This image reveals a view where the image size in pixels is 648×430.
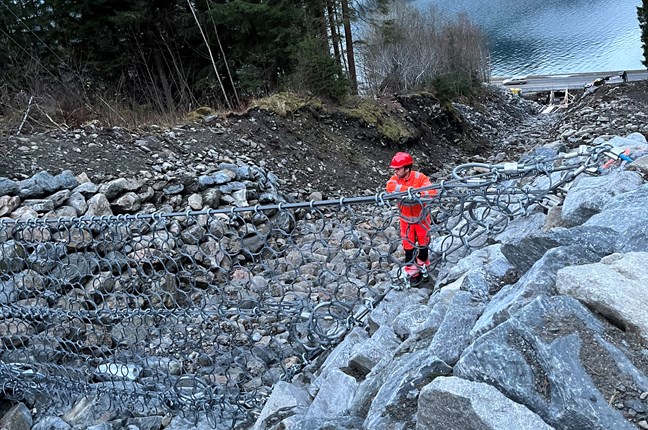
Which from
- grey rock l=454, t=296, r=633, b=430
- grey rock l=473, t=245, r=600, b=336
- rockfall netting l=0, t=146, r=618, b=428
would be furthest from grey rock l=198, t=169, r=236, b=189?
grey rock l=454, t=296, r=633, b=430

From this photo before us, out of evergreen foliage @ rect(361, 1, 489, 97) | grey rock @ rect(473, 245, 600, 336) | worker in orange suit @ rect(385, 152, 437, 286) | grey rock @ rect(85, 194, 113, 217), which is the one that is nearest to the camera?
grey rock @ rect(473, 245, 600, 336)

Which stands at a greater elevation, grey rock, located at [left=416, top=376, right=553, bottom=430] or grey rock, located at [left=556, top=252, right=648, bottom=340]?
grey rock, located at [left=556, top=252, right=648, bottom=340]

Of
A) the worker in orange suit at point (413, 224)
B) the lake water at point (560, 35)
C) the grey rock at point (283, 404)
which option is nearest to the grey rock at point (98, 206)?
the worker in orange suit at point (413, 224)

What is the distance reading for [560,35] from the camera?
3319cm

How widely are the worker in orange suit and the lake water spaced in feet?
87.0

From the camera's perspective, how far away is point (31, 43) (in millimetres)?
10070

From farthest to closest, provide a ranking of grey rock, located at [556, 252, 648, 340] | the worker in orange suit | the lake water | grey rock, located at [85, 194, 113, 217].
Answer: the lake water
grey rock, located at [85, 194, 113, 217]
the worker in orange suit
grey rock, located at [556, 252, 648, 340]

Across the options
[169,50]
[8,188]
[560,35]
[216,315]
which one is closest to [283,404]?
[216,315]

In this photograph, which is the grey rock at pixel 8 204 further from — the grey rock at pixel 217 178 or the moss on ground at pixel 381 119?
the moss on ground at pixel 381 119

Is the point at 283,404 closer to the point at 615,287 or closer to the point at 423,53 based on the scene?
the point at 615,287

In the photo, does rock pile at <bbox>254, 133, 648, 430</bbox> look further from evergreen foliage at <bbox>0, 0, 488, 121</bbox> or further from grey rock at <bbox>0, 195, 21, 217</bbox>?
evergreen foliage at <bbox>0, 0, 488, 121</bbox>

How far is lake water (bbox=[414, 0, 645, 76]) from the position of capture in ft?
96.8

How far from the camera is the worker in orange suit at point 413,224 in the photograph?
8.06 ft

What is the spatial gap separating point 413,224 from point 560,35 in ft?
115
